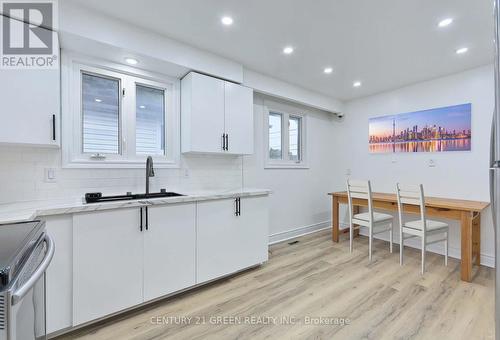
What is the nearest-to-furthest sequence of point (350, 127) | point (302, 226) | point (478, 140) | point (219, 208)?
1. point (219, 208)
2. point (478, 140)
3. point (302, 226)
4. point (350, 127)

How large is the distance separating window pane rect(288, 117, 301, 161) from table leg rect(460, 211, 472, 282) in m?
2.40

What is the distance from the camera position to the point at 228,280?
2598 millimetres

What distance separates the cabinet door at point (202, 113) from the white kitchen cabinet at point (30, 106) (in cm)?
116

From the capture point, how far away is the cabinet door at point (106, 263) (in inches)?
68.7

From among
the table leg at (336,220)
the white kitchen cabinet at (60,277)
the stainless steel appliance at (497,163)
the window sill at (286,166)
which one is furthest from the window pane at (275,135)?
the stainless steel appliance at (497,163)

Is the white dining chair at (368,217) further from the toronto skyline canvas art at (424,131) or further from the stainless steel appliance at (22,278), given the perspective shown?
the stainless steel appliance at (22,278)

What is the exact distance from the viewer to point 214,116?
2807 mm

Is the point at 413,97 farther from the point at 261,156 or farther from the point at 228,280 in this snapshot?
the point at 228,280

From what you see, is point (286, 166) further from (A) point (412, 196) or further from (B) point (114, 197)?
(B) point (114, 197)

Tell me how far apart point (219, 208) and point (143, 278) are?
917mm

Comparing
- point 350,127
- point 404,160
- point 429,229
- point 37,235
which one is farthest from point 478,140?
point 37,235

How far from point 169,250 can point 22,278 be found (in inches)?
53.3

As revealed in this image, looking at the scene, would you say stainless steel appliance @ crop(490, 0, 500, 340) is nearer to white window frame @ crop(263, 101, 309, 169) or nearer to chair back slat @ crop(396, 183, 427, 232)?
chair back slat @ crop(396, 183, 427, 232)

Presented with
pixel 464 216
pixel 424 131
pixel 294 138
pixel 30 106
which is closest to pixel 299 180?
pixel 294 138
